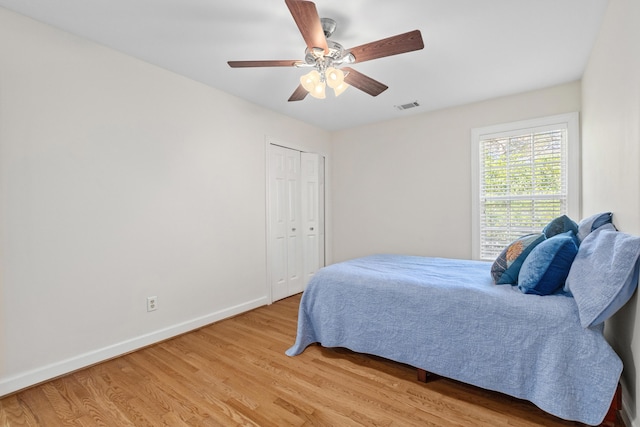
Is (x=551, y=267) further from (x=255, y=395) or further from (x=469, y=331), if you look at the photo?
(x=255, y=395)

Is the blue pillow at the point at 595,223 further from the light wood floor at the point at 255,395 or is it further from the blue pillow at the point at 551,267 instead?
the light wood floor at the point at 255,395

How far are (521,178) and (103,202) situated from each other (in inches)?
159

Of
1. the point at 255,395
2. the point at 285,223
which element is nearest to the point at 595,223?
the point at 255,395

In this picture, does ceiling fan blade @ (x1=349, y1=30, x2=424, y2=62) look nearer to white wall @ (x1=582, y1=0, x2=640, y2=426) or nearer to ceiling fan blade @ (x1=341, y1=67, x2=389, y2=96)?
ceiling fan blade @ (x1=341, y1=67, x2=389, y2=96)

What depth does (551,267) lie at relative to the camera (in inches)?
68.4

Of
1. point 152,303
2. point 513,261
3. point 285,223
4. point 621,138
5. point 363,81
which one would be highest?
point 363,81

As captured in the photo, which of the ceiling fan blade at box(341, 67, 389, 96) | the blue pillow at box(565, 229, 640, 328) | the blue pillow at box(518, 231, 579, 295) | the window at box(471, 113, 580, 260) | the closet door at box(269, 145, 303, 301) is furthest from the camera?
the closet door at box(269, 145, 303, 301)

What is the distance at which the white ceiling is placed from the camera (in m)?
1.89

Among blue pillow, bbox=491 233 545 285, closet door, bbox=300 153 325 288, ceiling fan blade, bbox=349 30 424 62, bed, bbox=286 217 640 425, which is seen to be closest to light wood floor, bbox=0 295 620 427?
bed, bbox=286 217 640 425

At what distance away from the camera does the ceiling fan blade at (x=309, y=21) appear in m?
1.44

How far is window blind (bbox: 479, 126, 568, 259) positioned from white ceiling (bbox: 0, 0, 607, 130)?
23.0 inches

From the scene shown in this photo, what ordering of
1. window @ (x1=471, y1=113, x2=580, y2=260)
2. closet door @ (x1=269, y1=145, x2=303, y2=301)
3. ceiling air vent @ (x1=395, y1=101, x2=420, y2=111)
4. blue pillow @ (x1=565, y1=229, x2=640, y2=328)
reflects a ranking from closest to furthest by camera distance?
blue pillow @ (x1=565, y1=229, x2=640, y2=328)
window @ (x1=471, y1=113, x2=580, y2=260)
ceiling air vent @ (x1=395, y1=101, x2=420, y2=111)
closet door @ (x1=269, y1=145, x2=303, y2=301)

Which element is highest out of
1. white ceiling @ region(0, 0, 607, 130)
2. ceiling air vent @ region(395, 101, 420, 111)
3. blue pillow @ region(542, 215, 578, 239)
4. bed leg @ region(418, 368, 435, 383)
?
white ceiling @ region(0, 0, 607, 130)

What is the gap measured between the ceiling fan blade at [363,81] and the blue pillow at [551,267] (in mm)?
1531
